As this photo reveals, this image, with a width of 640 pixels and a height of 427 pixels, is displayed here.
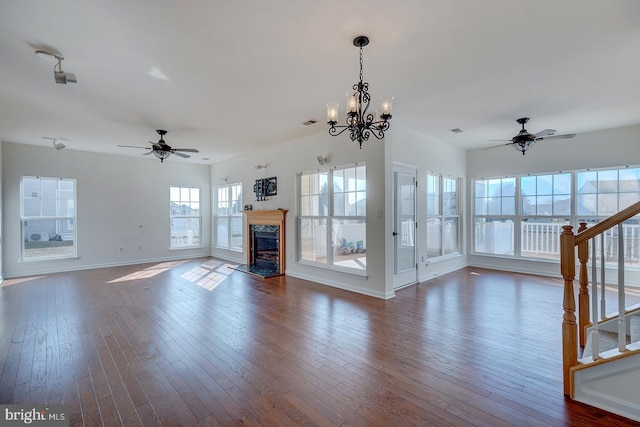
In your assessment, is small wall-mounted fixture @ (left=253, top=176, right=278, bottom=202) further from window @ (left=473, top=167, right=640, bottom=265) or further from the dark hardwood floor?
window @ (left=473, top=167, right=640, bottom=265)

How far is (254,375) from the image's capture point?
7.97 ft

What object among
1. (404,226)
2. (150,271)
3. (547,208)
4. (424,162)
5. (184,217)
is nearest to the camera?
(404,226)

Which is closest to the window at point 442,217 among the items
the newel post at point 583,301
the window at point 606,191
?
the window at point 606,191

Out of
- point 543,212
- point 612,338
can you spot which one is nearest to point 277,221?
point 612,338

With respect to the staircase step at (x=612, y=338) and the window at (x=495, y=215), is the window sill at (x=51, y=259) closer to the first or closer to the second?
the staircase step at (x=612, y=338)

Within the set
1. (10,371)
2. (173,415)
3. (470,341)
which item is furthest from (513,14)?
(10,371)

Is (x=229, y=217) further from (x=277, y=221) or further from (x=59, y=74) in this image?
(x=59, y=74)

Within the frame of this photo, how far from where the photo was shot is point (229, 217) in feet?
27.5

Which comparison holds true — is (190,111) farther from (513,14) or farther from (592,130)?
(592,130)

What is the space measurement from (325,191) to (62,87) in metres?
3.93

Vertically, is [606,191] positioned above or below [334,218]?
above

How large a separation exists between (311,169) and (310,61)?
2922mm

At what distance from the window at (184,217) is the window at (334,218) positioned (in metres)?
4.31

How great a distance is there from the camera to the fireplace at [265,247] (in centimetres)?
660
